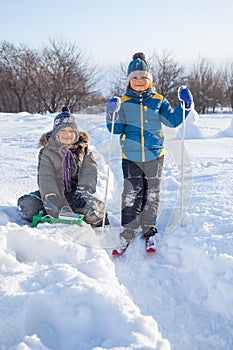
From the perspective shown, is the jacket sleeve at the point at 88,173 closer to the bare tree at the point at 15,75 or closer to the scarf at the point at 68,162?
the scarf at the point at 68,162

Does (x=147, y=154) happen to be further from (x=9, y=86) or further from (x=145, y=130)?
(x=9, y=86)

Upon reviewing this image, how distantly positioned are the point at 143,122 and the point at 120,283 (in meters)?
1.27

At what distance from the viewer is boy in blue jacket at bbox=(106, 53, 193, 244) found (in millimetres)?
2900

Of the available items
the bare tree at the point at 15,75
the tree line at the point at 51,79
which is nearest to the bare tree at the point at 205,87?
the tree line at the point at 51,79

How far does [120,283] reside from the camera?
95.3 inches

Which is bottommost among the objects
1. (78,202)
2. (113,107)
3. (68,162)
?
(78,202)

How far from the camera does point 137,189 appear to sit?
2.99 m

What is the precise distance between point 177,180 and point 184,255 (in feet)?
7.56

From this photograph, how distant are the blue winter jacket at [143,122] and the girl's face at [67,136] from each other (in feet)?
1.43

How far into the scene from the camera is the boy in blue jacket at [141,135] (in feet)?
9.52

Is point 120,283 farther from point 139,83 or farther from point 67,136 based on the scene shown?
point 139,83

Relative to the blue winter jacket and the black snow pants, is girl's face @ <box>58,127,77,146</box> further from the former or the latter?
the black snow pants

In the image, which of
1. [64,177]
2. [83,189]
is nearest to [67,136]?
[64,177]

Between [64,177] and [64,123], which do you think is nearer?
[64,123]
